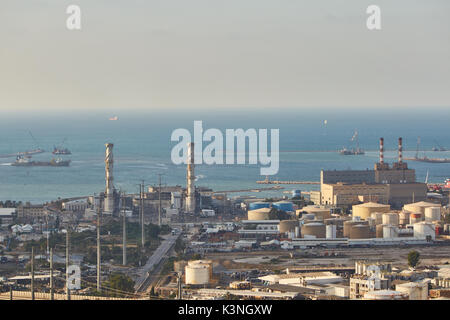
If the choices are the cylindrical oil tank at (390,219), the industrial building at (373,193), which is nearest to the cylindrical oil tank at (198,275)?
the cylindrical oil tank at (390,219)

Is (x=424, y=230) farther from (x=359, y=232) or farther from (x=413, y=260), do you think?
(x=413, y=260)

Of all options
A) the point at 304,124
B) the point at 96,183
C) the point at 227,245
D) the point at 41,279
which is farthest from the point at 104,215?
the point at 304,124

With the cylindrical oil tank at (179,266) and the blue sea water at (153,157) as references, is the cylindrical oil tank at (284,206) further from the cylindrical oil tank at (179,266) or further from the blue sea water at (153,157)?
the cylindrical oil tank at (179,266)

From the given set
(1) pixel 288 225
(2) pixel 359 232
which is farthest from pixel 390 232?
(1) pixel 288 225

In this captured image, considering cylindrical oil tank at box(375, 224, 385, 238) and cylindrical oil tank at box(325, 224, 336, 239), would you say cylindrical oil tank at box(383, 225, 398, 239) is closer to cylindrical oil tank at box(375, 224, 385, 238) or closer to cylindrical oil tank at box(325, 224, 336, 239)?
cylindrical oil tank at box(375, 224, 385, 238)

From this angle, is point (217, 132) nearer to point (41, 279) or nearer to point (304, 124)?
point (304, 124)
